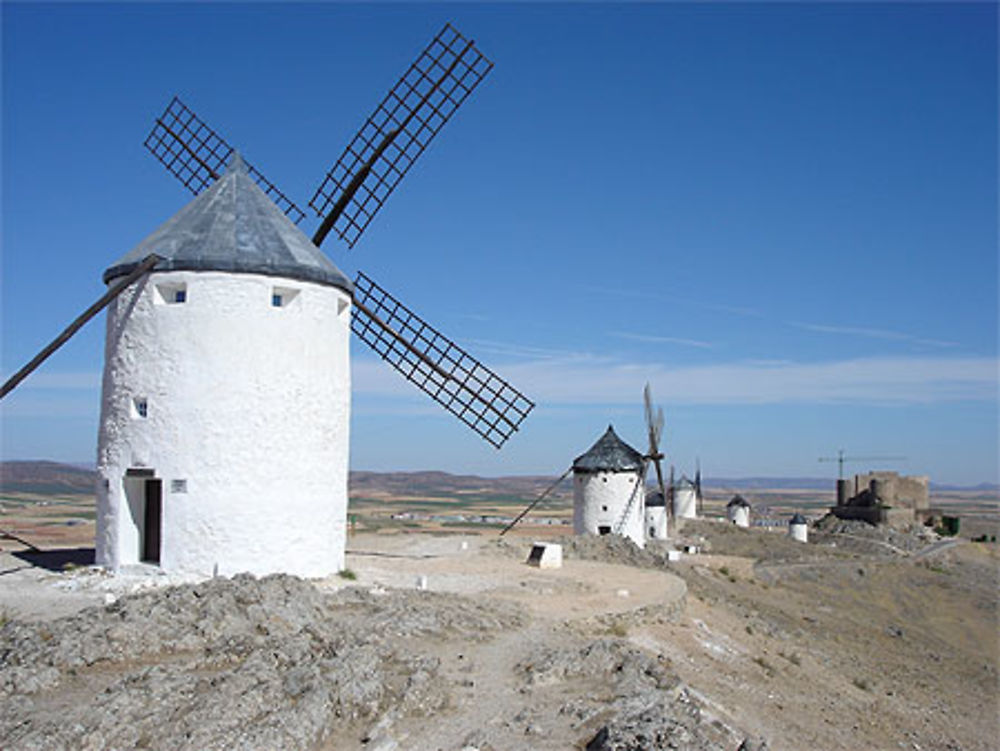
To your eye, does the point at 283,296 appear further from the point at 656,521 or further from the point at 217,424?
the point at 656,521

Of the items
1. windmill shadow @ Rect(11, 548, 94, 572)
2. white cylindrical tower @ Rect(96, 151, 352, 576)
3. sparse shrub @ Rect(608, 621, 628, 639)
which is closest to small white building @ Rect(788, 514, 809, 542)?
sparse shrub @ Rect(608, 621, 628, 639)

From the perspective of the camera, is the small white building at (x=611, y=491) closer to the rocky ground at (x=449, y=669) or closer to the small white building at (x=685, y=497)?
the rocky ground at (x=449, y=669)

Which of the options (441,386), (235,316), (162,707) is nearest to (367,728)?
(162,707)

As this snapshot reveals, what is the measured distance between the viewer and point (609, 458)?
2753cm

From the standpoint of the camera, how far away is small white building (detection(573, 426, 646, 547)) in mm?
27219

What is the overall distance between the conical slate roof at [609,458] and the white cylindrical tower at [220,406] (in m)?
13.6

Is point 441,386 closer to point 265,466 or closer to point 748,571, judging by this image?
point 265,466

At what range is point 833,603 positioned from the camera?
25969 millimetres

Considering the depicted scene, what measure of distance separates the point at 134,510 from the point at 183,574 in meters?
1.56

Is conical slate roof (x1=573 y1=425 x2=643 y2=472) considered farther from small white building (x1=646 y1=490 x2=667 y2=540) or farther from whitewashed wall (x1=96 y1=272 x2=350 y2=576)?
whitewashed wall (x1=96 y1=272 x2=350 y2=576)

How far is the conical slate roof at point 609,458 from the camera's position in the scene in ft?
89.6

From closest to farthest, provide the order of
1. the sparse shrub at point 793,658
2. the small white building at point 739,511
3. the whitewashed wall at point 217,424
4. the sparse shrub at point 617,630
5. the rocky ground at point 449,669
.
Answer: the rocky ground at point 449,669 < the sparse shrub at point 617,630 < the whitewashed wall at point 217,424 < the sparse shrub at point 793,658 < the small white building at point 739,511

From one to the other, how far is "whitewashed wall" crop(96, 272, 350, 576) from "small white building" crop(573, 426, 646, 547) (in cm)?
1377

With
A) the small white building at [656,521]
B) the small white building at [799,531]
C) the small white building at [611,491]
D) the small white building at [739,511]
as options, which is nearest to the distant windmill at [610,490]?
the small white building at [611,491]
